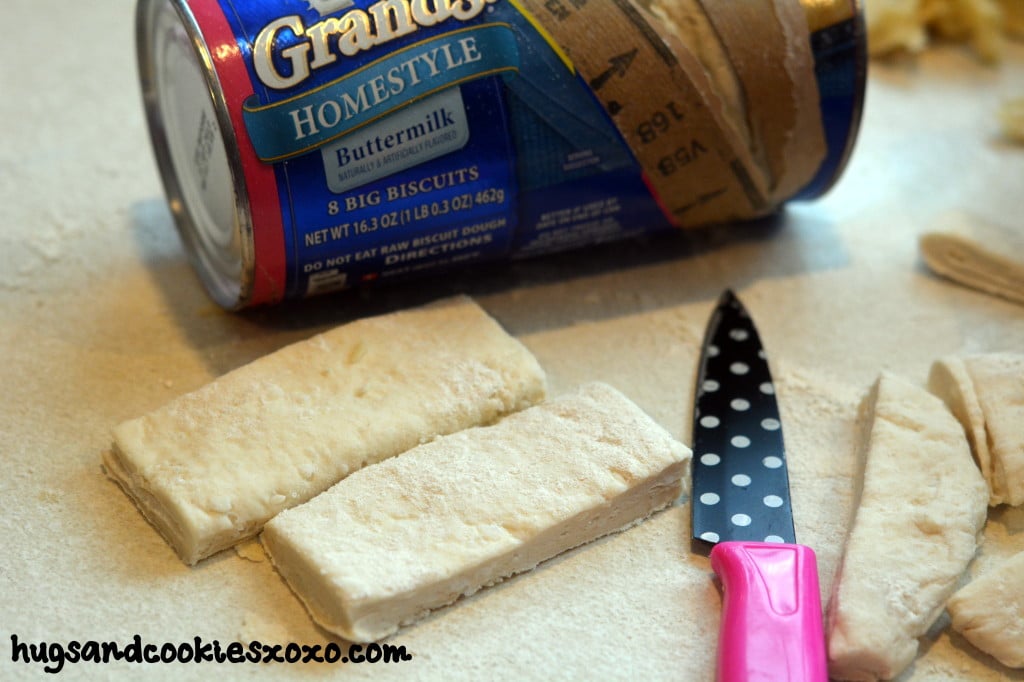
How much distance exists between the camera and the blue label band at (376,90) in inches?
63.7

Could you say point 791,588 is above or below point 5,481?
below

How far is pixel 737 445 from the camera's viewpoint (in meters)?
1.66

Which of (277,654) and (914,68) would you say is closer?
(277,654)

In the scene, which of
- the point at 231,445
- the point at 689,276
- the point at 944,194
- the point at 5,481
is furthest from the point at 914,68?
the point at 5,481

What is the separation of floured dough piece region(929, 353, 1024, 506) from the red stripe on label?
107 centimetres

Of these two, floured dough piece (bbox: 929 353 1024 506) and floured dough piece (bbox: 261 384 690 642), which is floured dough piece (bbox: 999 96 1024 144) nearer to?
floured dough piece (bbox: 929 353 1024 506)

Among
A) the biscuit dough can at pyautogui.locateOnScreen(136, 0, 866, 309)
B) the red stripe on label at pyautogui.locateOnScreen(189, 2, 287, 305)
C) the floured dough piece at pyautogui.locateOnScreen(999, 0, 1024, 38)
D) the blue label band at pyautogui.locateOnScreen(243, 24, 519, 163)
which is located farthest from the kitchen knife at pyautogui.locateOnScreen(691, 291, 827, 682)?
the floured dough piece at pyautogui.locateOnScreen(999, 0, 1024, 38)

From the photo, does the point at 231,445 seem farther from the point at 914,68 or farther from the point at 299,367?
the point at 914,68

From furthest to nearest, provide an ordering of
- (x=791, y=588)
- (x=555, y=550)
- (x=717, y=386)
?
(x=717, y=386) < (x=555, y=550) < (x=791, y=588)

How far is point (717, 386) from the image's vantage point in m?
1.78

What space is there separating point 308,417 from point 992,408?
1021mm

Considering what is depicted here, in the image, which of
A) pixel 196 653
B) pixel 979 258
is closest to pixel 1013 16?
pixel 979 258

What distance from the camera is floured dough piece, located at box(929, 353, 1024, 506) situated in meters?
1.56

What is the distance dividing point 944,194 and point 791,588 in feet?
4.18
